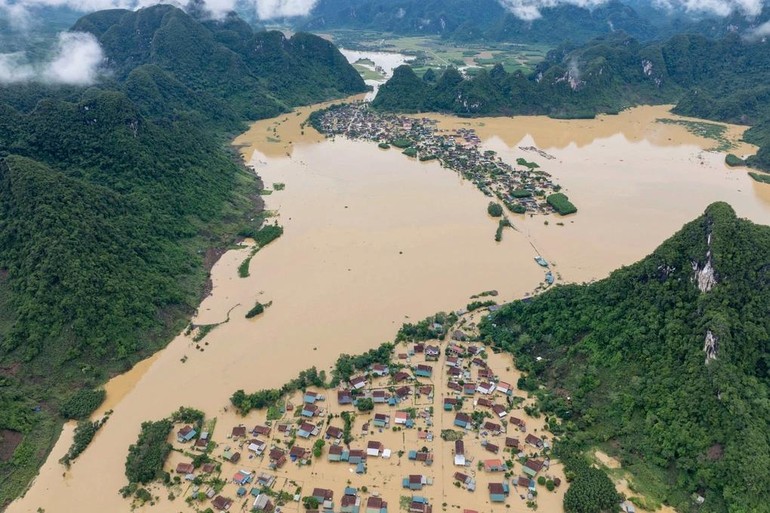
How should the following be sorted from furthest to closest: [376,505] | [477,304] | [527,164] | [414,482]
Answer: [527,164], [477,304], [414,482], [376,505]

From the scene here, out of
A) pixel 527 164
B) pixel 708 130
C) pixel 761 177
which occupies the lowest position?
pixel 527 164

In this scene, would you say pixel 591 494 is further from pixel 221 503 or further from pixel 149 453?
pixel 149 453

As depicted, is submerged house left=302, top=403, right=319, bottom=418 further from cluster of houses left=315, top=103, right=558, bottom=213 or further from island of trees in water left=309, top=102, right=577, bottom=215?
cluster of houses left=315, top=103, right=558, bottom=213

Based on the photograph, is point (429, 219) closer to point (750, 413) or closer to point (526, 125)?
point (750, 413)


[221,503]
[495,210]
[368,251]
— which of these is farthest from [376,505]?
[495,210]

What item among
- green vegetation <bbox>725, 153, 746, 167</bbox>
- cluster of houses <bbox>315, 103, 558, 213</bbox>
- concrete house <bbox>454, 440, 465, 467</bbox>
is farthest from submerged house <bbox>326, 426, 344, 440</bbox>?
green vegetation <bbox>725, 153, 746, 167</bbox>

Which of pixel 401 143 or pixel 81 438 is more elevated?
pixel 401 143

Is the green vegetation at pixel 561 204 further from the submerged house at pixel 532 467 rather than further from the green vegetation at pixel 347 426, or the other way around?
the green vegetation at pixel 347 426
